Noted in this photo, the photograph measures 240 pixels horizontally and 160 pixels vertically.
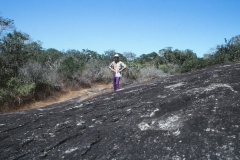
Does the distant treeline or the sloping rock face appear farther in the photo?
the distant treeline

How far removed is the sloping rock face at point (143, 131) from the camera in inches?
59.1

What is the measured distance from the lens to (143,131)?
184 centimetres

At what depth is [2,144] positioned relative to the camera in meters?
1.99

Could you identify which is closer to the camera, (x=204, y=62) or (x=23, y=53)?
(x=23, y=53)

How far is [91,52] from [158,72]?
7.15 metres

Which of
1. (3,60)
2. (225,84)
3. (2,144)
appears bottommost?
(2,144)

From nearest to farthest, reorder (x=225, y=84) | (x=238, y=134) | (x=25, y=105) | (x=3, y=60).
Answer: (x=238, y=134) → (x=225, y=84) → (x=25, y=105) → (x=3, y=60)

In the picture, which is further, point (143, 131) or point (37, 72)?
point (37, 72)

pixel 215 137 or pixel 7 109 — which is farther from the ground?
pixel 215 137

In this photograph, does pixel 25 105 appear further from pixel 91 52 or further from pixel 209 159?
pixel 91 52

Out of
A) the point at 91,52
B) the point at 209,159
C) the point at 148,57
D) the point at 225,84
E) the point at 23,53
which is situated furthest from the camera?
the point at 148,57

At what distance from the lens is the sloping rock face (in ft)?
4.92

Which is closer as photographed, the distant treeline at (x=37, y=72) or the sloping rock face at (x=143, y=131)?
the sloping rock face at (x=143, y=131)

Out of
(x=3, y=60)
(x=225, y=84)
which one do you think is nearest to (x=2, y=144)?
(x=225, y=84)
